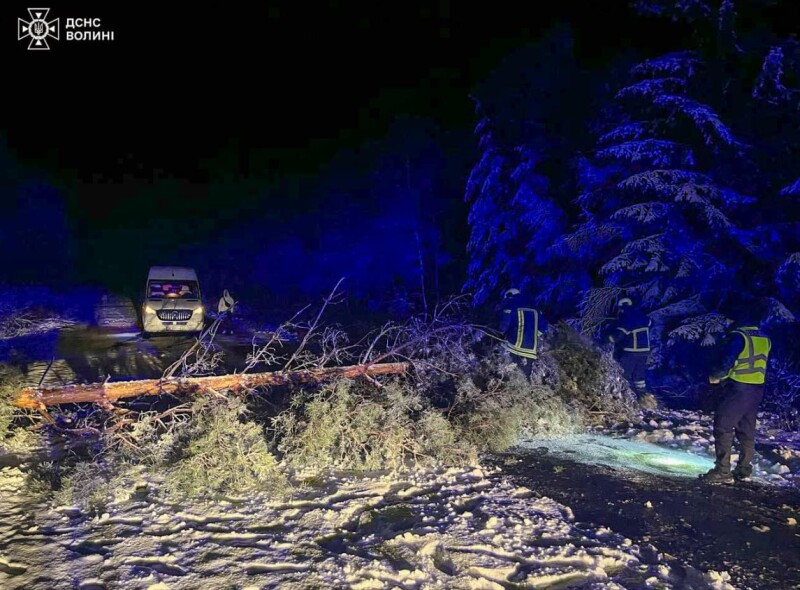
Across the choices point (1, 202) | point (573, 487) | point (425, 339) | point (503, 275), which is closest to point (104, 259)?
point (1, 202)

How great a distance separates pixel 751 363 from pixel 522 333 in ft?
9.95

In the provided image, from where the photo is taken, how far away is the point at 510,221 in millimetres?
13445

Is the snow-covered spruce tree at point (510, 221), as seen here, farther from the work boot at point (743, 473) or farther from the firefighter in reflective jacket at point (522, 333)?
the work boot at point (743, 473)

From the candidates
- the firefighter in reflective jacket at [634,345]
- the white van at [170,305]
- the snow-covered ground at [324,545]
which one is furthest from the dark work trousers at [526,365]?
the white van at [170,305]

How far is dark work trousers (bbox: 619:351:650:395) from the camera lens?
8977 millimetres

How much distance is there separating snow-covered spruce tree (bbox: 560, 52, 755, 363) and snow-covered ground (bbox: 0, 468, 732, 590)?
6.29 meters

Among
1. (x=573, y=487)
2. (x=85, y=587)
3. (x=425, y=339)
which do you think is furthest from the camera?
(x=425, y=339)

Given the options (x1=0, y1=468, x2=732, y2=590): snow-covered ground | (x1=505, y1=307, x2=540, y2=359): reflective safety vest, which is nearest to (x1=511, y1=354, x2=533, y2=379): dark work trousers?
(x1=505, y1=307, x2=540, y2=359): reflective safety vest

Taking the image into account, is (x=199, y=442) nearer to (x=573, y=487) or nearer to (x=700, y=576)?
(x=573, y=487)

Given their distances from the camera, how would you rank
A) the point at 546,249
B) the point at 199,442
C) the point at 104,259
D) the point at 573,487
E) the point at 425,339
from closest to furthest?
the point at 199,442 → the point at 573,487 → the point at 425,339 → the point at 546,249 → the point at 104,259

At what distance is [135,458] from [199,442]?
980 millimetres

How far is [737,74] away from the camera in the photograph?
991 centimetres

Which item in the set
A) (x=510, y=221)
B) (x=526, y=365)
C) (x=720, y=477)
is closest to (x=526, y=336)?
(x=526, y=365)

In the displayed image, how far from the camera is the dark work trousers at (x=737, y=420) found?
215 inches
